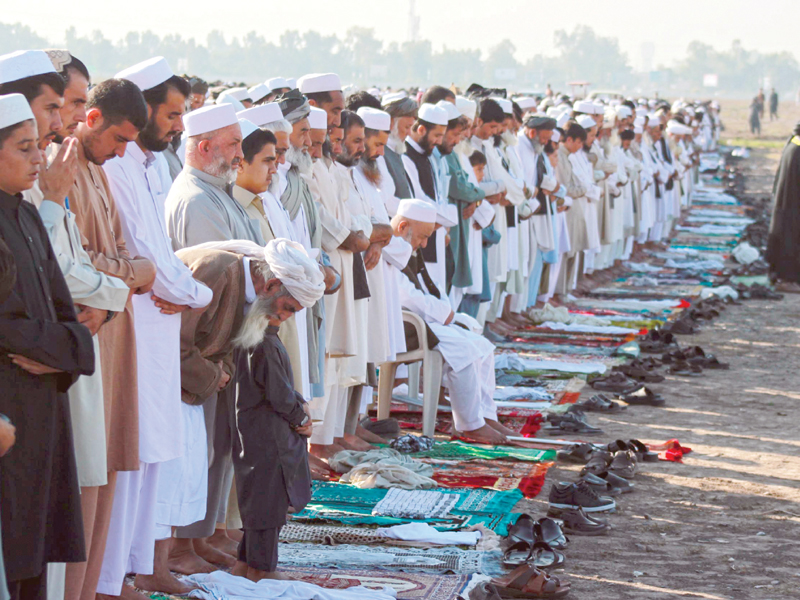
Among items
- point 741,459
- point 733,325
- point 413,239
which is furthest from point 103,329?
point 733,325

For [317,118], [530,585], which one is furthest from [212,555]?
[317,118]

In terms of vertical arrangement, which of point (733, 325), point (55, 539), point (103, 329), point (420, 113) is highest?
point (420, 113)

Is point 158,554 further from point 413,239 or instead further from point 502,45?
point 502,45

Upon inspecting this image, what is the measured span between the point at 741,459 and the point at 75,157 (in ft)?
15.0

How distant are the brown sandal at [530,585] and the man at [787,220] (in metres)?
9.09

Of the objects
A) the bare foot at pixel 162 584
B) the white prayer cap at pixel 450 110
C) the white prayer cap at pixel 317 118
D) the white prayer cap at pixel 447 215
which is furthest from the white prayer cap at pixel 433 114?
the bare foot at pixel 162 584

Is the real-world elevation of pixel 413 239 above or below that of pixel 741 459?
above

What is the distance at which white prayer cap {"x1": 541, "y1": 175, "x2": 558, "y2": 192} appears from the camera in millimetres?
11148

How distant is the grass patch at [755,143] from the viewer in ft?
148

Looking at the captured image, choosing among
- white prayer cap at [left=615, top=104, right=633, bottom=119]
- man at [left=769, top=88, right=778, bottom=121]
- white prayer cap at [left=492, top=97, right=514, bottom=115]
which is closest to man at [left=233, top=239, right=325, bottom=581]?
white prayer cap at [left=492, top=97, right=514, bottom=115]

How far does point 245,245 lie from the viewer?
4.38 metres

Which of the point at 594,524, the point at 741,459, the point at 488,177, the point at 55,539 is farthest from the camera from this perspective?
the point at 488,177

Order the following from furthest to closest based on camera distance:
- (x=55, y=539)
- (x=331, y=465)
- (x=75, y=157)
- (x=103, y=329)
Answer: (x=331, y=465), (x=103, y=329), (x=75, y=157), (x=55, y=539)

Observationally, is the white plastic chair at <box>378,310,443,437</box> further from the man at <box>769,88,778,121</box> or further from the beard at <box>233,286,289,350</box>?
the man at <box>769,88,778,121</box>
